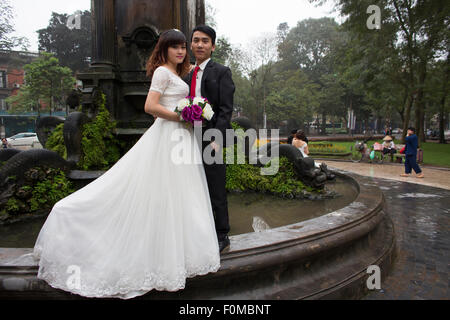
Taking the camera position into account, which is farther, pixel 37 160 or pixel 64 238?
pixel 37 160

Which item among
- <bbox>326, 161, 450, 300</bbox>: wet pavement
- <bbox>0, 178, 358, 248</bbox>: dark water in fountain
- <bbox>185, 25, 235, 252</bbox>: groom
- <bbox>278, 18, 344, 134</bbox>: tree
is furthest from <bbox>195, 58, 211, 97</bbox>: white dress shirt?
<bbox>278, 18, 344, 134</bbox>: tree

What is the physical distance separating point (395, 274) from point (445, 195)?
5521 mm

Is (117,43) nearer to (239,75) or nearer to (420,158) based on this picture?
(420,158)

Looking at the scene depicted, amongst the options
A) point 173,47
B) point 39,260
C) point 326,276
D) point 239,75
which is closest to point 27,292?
point 39,260

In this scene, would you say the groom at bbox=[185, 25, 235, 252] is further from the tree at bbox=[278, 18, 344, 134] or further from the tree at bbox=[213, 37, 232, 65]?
the tree at bbox=[278, 18, 344, 134]

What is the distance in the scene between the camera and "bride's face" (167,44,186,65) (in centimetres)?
241

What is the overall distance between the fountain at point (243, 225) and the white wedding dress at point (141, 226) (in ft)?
0.77

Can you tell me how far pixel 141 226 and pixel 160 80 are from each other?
111 cm

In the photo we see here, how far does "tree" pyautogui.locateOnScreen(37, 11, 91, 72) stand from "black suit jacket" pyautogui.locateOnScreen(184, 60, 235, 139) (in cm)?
4009

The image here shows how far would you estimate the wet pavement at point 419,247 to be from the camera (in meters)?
3.03

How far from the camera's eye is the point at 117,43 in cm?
566

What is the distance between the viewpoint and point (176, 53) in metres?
2.42

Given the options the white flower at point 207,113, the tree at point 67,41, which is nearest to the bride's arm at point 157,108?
the white flower at point 207,113

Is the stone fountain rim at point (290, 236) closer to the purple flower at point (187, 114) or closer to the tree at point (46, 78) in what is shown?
the purple flower at point (187, 114)
